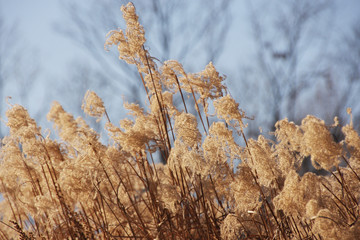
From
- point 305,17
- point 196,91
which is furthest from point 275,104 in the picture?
point 196,91

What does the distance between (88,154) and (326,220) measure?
1105 millimetres

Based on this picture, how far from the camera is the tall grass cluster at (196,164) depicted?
5.61 feet

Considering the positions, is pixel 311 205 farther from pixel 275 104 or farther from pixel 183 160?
pixel 275 104

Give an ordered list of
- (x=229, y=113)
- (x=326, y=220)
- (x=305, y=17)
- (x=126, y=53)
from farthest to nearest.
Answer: (x=305, y=17), (x=126, y=53), (x=229, y=113), (x=326, y=220)

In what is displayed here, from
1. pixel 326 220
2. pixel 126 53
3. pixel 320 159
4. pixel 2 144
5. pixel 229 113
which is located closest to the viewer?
pixel 326 220

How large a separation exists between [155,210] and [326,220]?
927 millimetres

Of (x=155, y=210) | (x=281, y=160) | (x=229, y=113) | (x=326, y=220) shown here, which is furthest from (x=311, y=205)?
(x=155, y=210)

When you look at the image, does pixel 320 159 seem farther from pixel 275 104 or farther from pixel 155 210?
pixel 275 104

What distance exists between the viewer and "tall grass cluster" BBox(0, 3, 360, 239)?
1.71 metres

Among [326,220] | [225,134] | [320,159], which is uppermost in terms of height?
[225,134]

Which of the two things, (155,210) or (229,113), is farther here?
(155,210)

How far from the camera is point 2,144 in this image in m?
2.46

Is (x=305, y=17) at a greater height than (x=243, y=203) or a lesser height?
greater

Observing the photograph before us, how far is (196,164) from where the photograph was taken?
5.62ft
